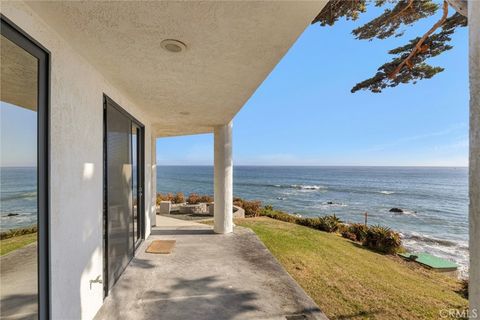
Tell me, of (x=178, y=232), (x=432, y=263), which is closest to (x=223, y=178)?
(x=178, y=232)

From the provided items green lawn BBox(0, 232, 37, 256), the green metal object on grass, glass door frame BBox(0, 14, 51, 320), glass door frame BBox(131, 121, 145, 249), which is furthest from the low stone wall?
green lawn BBox(0, 232, 37, 256)

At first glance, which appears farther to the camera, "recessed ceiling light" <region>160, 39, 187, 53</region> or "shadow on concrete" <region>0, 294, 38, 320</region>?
"recessed ceiling light" <region>160, 39, 187, 53</region>

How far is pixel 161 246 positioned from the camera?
4.73 metres

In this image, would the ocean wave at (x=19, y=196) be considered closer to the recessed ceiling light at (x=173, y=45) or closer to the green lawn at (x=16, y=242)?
the green lawn at (x=16, y=242)

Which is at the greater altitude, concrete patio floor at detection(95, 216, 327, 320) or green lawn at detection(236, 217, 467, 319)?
concrete patio floor at detection(95, 216, 327, 320)

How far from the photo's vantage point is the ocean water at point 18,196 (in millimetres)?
1401

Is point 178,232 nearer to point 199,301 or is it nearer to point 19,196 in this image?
point 199,301

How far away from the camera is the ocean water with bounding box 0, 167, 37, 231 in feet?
4.60

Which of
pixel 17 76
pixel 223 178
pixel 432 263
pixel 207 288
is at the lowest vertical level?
pixel 432 263

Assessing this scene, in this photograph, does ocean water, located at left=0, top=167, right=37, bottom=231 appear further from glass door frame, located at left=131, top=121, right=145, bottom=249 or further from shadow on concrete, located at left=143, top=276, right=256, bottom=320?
glass door frame, located at left=131, top=121, right=145, bottom=249

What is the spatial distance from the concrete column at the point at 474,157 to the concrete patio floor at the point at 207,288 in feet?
7.09

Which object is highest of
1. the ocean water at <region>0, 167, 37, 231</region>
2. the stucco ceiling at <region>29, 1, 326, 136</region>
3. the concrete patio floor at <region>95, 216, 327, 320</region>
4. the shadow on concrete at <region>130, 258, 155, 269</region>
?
the stucco ceiling at <region>29, 1, 326, 136</region>

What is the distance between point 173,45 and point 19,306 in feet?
7.00

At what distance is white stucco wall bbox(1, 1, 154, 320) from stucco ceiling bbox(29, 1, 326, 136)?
0.44 feet
